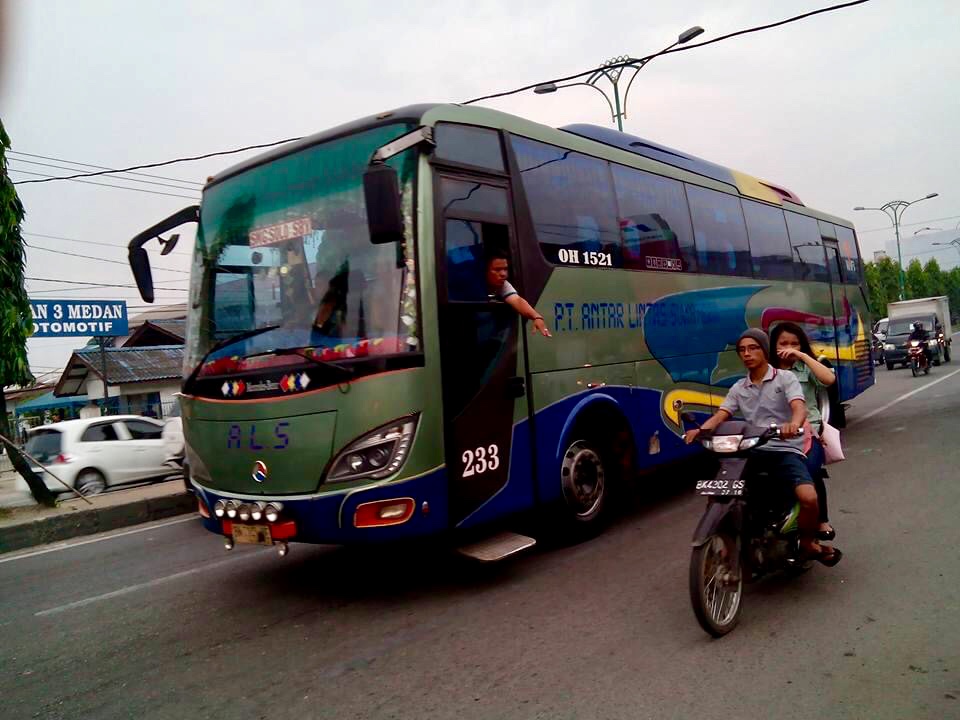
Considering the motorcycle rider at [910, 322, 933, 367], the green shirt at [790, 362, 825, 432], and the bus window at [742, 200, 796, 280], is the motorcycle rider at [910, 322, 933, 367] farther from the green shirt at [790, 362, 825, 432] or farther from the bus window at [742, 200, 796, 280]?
the green shirt at [790, 362, 825, 432]

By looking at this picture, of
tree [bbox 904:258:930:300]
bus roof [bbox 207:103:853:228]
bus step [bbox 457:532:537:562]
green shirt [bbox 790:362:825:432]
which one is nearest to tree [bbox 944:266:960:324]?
tree [bbox 904:258:930:300]

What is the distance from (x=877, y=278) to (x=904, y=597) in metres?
70.1

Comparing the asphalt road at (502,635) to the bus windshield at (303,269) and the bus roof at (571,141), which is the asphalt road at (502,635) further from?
the bus roof at (571,141)

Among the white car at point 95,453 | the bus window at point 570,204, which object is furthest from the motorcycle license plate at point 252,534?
the white car at point 95,453

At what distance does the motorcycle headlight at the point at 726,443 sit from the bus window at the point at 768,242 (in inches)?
224

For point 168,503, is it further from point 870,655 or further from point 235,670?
point 870,655

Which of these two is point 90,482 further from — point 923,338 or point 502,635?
point 923,338

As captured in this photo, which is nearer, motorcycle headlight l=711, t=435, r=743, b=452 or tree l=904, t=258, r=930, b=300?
motorcycle headlight l=711, t=435, r=743, b=452

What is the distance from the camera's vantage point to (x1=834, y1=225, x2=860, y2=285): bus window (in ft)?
43.2

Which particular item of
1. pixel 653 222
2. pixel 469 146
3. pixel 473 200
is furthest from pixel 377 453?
pixel 653 222

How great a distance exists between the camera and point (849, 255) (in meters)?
13.6

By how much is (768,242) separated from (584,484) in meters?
5.40

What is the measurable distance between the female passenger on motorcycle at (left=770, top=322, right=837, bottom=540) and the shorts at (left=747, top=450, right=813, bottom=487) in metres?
0.19

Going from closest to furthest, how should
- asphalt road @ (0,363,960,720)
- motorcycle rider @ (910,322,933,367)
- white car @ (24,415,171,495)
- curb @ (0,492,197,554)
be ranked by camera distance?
1. asphalt road @ (0,363,960,720)
2. curb @ (0,492,197,554)
3. white car @ (24,415,171,495)
4. motorcycle rider @ (910,322,933,367)
